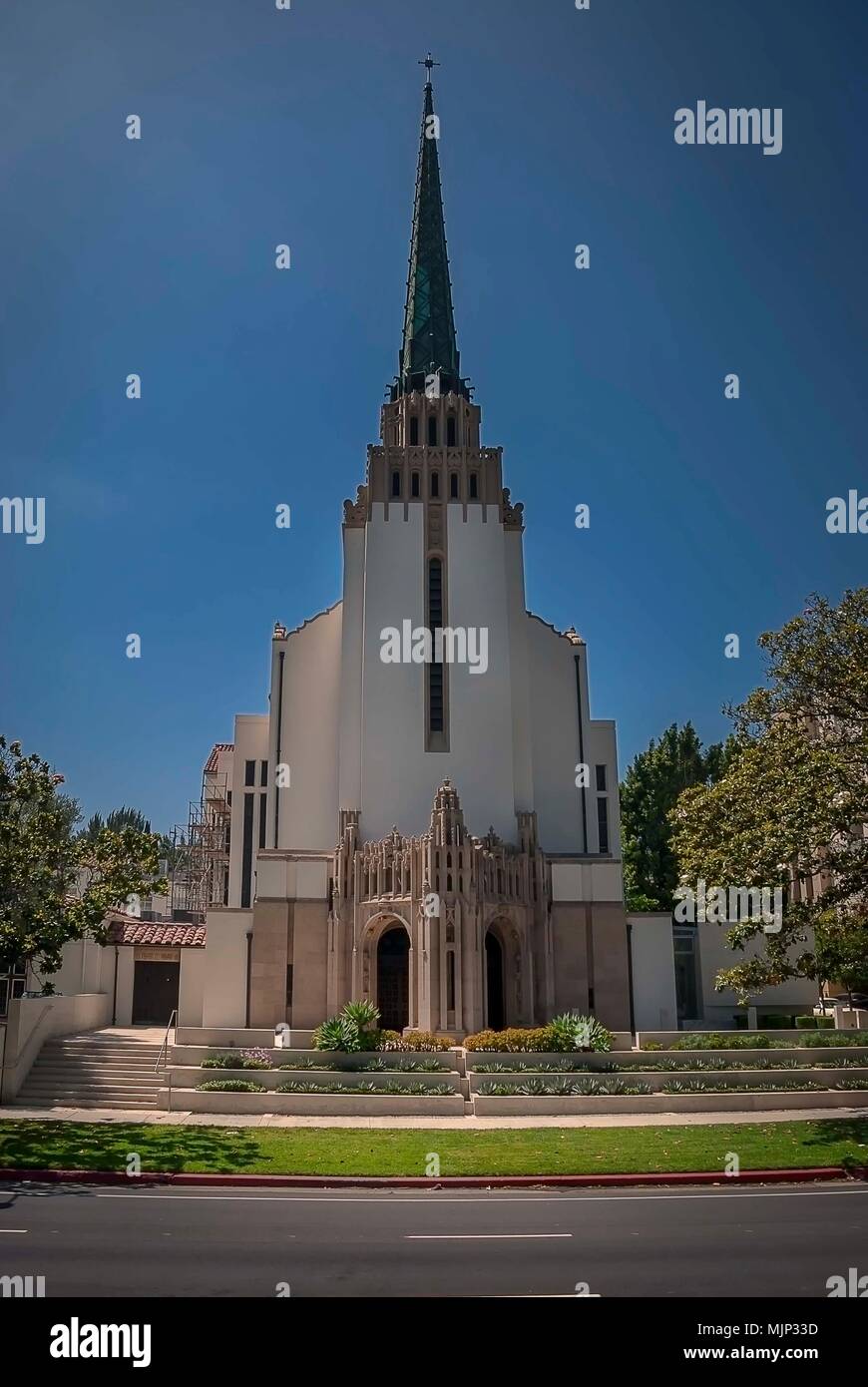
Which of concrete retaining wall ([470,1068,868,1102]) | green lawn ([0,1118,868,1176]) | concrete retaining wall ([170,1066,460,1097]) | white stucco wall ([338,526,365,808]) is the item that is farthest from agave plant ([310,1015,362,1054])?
white stucco wall ([338,526,365,808])

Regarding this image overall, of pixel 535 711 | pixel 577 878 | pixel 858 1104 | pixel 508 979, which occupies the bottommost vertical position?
pixel 858 1104

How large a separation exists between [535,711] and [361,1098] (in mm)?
19912

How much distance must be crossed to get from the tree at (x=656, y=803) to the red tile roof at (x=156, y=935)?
2154cm

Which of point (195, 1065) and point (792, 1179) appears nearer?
point (792, 1179)

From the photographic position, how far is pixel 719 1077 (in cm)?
2867

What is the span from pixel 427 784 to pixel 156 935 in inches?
518

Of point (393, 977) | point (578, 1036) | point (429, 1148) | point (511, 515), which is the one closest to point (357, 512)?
point (511, 515)

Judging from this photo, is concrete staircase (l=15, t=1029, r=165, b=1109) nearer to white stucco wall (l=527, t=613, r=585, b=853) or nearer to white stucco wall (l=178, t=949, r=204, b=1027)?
white stucco wall (l=178, t=949, r=204, b=1027)

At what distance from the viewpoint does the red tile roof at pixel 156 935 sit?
42.3 m

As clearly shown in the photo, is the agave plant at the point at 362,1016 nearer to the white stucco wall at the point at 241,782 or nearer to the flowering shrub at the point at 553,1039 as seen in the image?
the flowering shrub at the point at 553,1039

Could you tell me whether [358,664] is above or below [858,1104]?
above

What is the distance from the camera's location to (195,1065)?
97.5 ft
